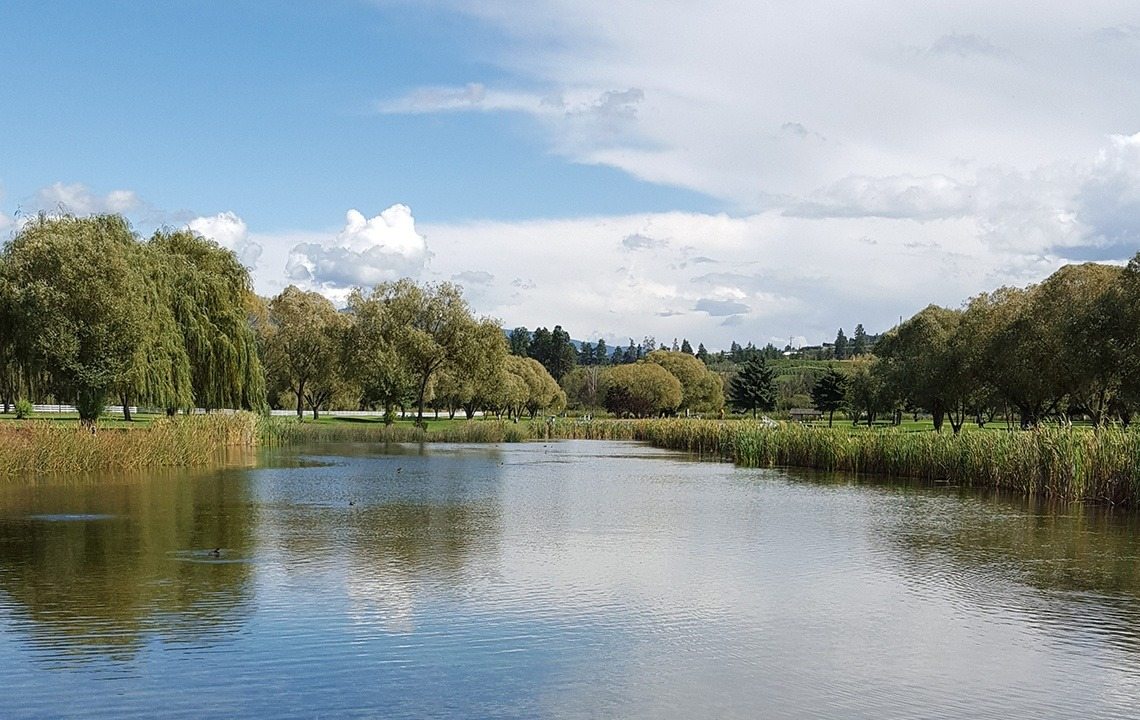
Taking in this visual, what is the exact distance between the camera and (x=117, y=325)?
2973 centimetres

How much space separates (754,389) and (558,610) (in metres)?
90.4

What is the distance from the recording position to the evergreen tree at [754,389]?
10012cm

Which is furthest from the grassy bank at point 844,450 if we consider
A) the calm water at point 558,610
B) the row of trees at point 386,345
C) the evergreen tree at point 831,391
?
the evergreen tree at point 831,391

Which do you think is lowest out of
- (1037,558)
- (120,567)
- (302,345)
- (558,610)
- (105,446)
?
(1037,558)

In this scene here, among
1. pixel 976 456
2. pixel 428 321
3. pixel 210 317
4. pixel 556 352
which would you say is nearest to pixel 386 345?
pixel 428 321

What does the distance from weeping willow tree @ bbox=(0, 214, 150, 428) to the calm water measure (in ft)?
26.3

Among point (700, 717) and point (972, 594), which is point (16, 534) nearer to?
point (700, 717)

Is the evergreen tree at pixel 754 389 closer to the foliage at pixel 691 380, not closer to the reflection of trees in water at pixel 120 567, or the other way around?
the foliage at pixel 691 380

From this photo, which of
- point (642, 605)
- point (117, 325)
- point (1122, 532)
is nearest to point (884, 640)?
point (642, 605)

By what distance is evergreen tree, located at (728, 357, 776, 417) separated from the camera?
328 ft

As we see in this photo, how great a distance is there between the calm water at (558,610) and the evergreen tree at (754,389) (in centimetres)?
7765

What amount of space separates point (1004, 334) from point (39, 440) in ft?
107

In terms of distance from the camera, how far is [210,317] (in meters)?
36.7

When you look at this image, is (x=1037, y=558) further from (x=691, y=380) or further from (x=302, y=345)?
(x=691, y=380)
